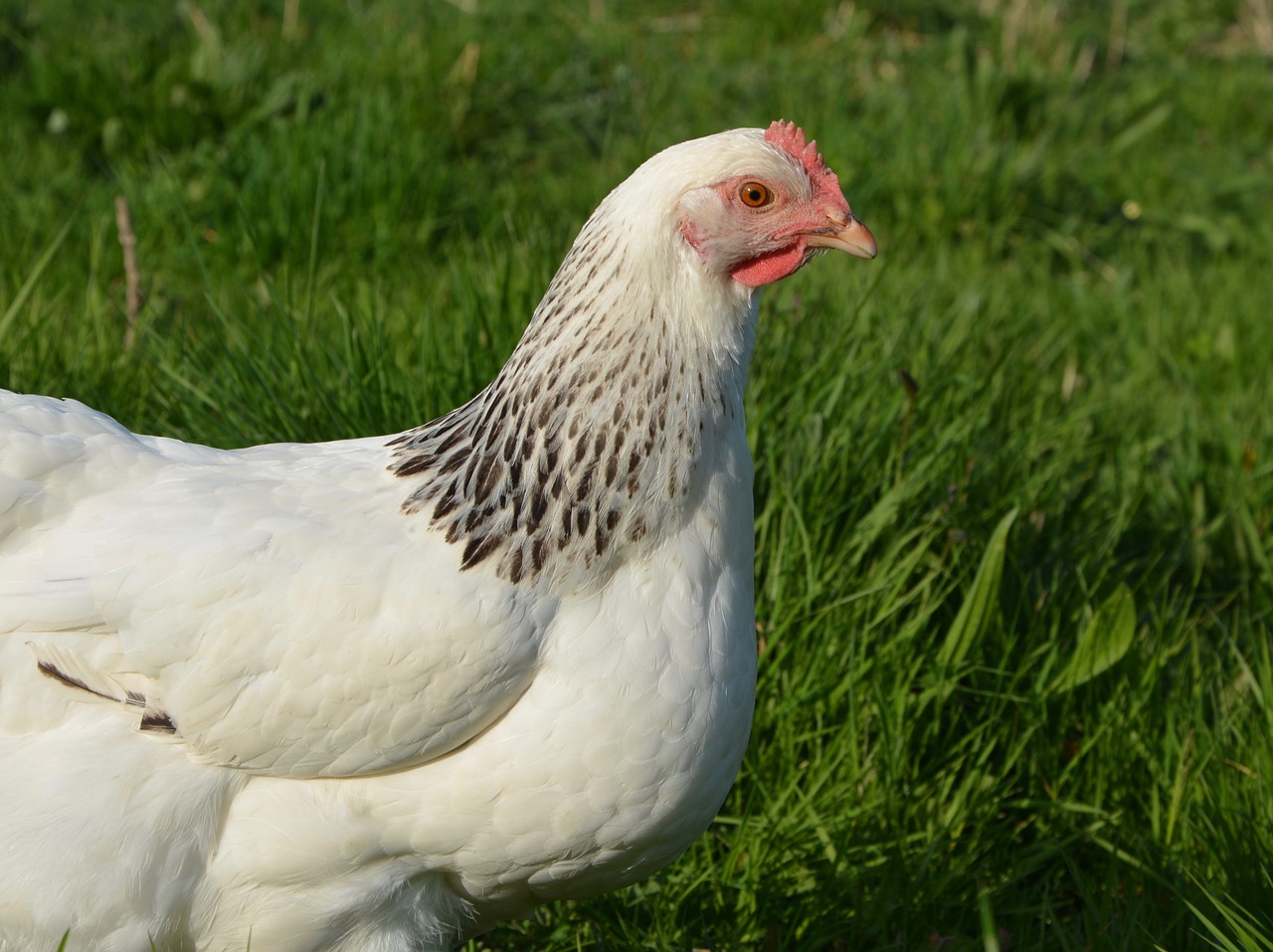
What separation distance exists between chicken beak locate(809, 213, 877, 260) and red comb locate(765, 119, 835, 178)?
0.31 ft

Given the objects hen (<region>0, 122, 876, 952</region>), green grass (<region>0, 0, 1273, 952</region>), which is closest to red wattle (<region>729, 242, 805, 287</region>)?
hen (<region>0, 122, 876, 952</region>)

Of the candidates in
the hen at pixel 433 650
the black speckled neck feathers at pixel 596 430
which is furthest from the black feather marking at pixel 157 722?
the black speckled neck feathers at pixel 596 430

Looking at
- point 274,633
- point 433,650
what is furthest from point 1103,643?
point 274,633

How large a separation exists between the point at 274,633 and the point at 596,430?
573 millimetres

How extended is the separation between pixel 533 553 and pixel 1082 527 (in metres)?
1.95

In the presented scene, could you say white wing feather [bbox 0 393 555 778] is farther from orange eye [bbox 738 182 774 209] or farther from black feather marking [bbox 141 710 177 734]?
orange eye [bbox 738 182 774 209]

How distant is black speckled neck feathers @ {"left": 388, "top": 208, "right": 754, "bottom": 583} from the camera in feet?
6.76

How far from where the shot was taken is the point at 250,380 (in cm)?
305

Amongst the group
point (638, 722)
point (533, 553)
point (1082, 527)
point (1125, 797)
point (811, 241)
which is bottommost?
point (1125, 797)

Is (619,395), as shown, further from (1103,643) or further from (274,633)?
(1103,643)

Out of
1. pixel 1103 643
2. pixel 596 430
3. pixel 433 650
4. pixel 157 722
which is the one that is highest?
pixel 596 430

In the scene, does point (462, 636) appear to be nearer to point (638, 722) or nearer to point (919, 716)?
point (638, 722)

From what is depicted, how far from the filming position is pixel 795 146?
7.04 feet

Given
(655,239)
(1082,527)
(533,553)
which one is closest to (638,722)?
(533,553)
